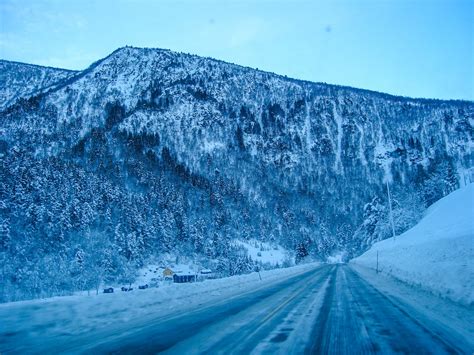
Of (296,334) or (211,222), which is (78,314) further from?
(211,222)

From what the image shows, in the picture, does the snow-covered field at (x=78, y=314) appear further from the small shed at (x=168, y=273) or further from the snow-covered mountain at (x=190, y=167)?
the small shed at (x=168, y=273)

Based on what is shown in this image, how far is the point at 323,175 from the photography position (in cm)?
17925

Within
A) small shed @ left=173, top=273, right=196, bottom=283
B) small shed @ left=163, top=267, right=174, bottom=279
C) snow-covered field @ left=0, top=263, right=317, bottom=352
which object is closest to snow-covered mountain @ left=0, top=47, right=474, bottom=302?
small shed @ left=163, top=267, right=174, bottom=279

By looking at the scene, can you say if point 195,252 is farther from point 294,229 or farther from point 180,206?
point 294,229

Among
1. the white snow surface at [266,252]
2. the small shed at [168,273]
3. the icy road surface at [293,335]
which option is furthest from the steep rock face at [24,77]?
the icy road surface at [293,335]

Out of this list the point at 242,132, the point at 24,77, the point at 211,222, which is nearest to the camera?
the point at 211,222

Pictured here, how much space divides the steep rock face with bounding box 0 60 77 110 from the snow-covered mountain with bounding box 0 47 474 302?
1506mm

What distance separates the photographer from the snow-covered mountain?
230 ft

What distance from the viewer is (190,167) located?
14325 centimetres

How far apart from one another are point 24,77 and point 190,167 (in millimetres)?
104592

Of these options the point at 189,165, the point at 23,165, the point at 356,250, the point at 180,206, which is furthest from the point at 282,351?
the point at 189,165

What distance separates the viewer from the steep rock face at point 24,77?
16775cm

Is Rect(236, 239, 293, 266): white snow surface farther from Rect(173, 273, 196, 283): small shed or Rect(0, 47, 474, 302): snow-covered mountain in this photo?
Rect(173, 273, 196, 283): small shed

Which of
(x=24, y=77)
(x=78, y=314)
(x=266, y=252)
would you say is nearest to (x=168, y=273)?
(x=266, y=252)
